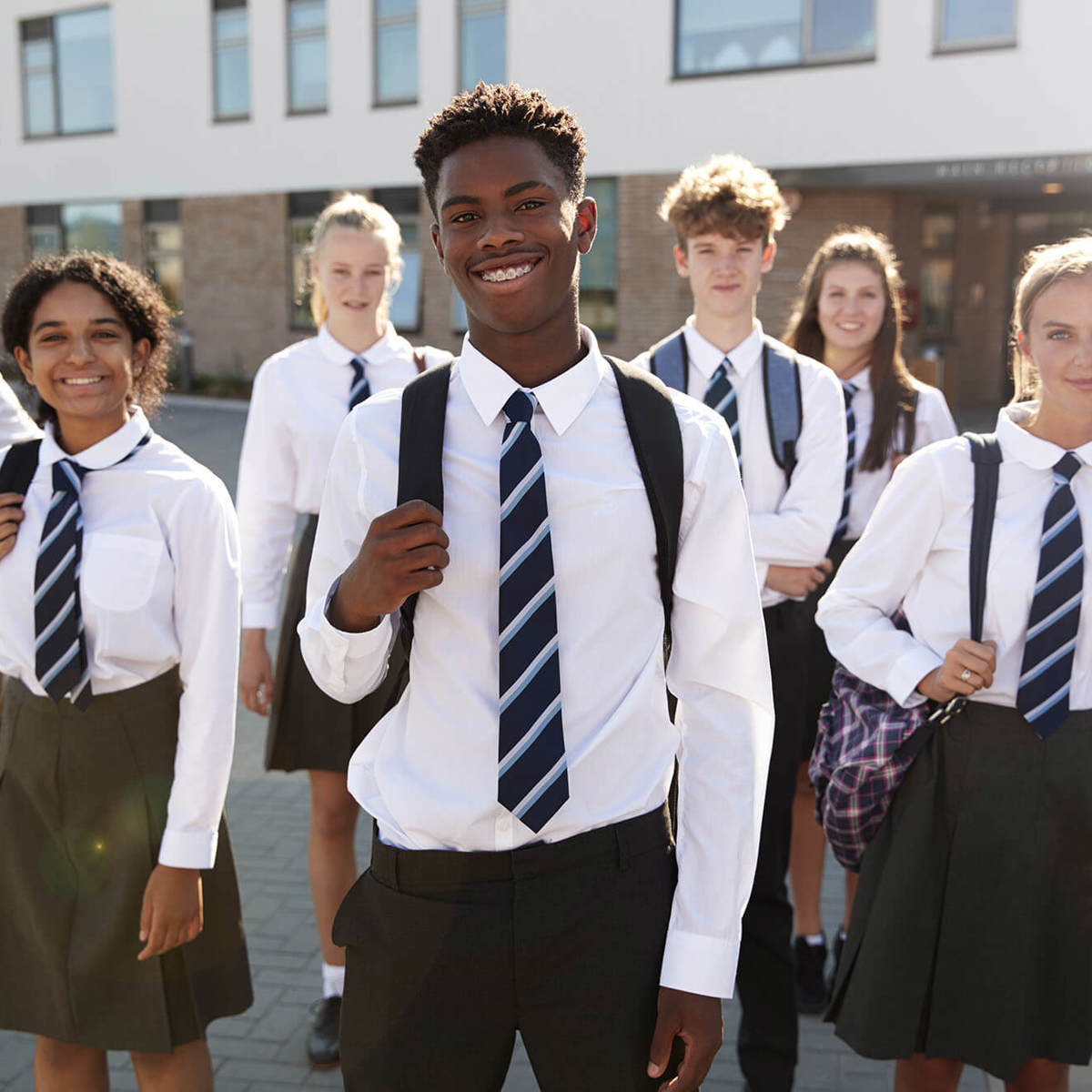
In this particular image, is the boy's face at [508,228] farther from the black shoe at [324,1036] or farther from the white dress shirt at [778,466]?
the black shoe at [324,1036]

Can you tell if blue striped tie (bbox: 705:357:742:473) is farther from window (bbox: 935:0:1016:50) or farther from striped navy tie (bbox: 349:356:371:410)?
window (bbox: 935:0:1016:50)

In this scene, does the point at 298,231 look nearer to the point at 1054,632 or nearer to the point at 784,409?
the point at 784,409

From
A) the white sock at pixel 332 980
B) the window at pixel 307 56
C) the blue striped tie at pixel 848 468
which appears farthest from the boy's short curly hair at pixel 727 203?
the window at pixel 307 56

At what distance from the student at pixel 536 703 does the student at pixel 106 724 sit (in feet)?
2.60

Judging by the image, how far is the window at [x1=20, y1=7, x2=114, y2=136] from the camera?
2491cm

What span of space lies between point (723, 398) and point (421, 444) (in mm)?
1791

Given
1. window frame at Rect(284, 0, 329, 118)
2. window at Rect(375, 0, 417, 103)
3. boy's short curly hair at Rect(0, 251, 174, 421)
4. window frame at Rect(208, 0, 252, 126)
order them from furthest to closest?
window frame at Rect(208, 0, 252, 126), window frame at Rect(284, 0, 329, 118), window at Rect(375, 0, 417, 103), boy's short curly hair at Rect(0, 251, 174, 421)

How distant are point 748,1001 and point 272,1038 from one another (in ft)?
4.76

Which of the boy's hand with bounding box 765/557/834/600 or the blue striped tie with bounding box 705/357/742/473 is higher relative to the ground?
the blue striped tie with bounding box 705/357/742/473

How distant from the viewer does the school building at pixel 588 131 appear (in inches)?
637

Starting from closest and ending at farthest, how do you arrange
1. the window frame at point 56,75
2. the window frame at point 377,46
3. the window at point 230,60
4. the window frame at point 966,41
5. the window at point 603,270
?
the window frame at point 966,41 < the window at point 603,270 < the window frame at point 377,46 < the window at point 230,60 < the window frame at point 56,75

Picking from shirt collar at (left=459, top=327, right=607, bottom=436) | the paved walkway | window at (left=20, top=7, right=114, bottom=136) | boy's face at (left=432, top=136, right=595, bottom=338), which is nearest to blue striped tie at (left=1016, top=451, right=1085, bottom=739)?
shirt collar at (left=459, top=327, right=607, bottom=436)

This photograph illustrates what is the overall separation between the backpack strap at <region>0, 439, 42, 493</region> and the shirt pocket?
0.22m

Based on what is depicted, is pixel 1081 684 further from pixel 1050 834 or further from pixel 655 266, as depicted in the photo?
pixel 655 266
